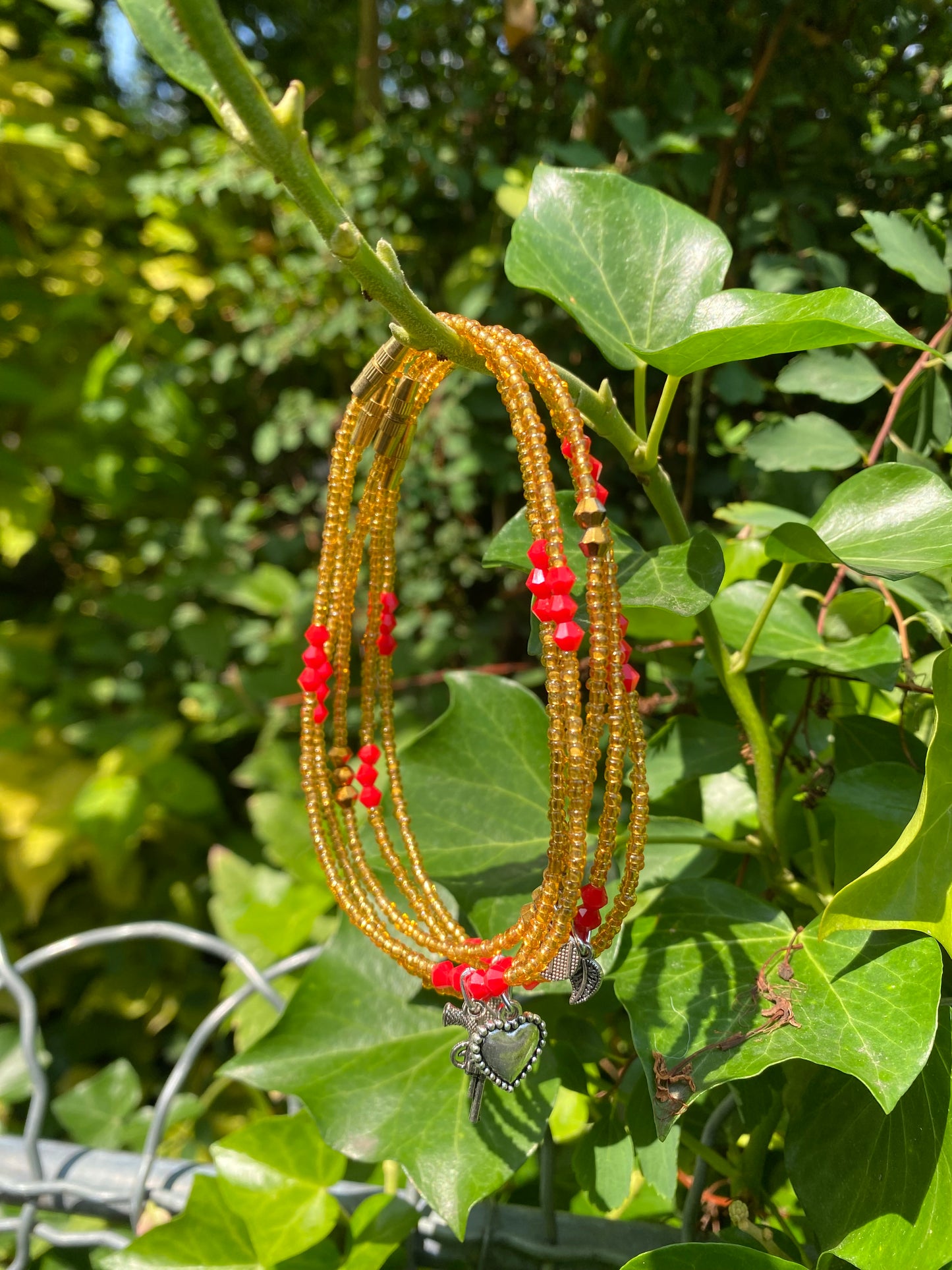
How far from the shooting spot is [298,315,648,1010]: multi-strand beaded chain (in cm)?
37

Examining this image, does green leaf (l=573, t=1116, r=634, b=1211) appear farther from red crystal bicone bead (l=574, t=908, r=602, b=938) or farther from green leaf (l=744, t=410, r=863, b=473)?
green leaf (l=744, t=410, r=863, b=473)

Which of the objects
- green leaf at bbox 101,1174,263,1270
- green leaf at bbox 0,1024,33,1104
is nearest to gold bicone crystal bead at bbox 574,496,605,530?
green leaf at bbox 101,1174,263,1270

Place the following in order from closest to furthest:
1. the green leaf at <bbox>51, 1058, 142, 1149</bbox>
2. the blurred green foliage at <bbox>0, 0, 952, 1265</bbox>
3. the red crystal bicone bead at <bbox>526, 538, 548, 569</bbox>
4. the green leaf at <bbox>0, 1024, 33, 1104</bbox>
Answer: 1. the red crystal bicone bead at <bbox>526, 538, 548, 569</bbox>
2. the blurred green foliage at <bbox>0, 0, 952, 1265</bbox>
3. the green leaf at <bbox>51, 1058, 142, 1149</bbox>
4. the green leaf at <bbox>0, 1024, 33, 1104</bbox>

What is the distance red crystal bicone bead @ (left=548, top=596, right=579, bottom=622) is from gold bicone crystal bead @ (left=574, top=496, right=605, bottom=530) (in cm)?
3

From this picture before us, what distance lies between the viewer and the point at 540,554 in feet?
1.20

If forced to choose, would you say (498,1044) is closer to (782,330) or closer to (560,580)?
(560,580)

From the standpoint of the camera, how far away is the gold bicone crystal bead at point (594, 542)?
0.35 metres

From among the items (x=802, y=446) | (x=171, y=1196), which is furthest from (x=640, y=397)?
(x=171, y=1196)

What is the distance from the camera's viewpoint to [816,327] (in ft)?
1.11

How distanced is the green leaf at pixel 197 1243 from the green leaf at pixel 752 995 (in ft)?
1.01

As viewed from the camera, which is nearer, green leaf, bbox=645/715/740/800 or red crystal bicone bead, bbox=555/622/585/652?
red crystal bicone bead, bbox=555/622/585/652

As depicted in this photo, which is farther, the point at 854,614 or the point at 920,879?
the point at 854,614

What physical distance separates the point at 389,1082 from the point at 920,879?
1.03 ft

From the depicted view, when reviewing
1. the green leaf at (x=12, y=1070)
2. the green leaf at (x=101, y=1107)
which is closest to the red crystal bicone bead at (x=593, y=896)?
the green leaf at (x=101, y=1107)
